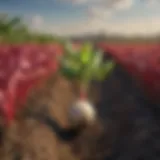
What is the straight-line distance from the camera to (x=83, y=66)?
1.04m

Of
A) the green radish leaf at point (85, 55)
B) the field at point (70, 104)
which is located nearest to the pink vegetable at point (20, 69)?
the field at point (70, 104)

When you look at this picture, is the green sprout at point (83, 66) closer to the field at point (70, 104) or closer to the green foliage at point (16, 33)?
the field at point (70, 104)

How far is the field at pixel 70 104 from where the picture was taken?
3.08 ft

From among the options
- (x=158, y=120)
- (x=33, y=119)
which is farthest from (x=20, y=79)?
(x=158, y=120)

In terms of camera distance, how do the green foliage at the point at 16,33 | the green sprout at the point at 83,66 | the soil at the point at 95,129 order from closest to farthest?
the soil at the point at 95,129
the green sprout at the point at 83,66
the green foliage at the point at 16,33

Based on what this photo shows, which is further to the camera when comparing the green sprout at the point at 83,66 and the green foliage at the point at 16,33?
the green foliage at the point at 16,33

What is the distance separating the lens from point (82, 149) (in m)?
0.96

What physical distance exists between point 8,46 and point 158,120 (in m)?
0.46

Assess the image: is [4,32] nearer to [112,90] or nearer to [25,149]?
[112,90]

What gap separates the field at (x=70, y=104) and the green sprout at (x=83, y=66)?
0.19ft

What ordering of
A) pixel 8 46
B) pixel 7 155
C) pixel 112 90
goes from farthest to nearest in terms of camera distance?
pixel 8 46 < pixel 112 90 < pixel 7 155

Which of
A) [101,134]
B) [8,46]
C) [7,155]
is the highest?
[8,46]

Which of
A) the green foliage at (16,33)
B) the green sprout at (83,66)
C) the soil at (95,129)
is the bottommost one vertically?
the soil at (95,129)

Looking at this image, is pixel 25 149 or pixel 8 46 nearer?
pixel 25 149
